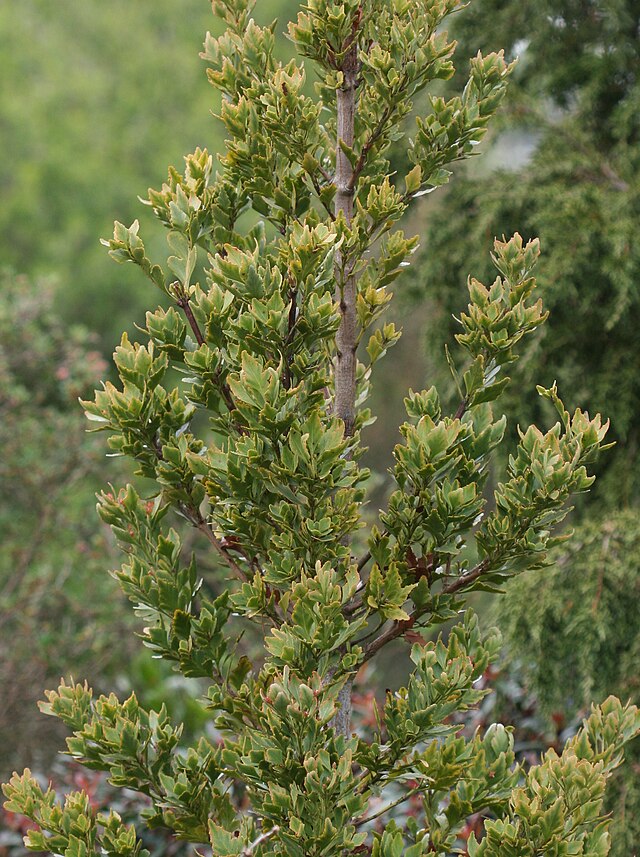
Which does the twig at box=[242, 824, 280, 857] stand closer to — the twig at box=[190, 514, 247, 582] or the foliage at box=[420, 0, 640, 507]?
the twig at box=[190, 514, 247, 582]

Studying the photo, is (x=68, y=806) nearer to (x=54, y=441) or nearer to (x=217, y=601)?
(x=217, y=601)

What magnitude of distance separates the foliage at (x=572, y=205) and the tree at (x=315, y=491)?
183 cm

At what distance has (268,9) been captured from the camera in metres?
14.9

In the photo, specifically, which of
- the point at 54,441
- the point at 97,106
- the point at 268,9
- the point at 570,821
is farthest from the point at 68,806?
the point at 268,9

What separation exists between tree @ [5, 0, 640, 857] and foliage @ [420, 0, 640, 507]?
1833 mm

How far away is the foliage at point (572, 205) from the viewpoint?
3.90 meters

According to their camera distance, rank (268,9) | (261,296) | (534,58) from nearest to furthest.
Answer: (261,296) → (534,58) → (268,9)

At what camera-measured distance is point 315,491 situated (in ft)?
6.17

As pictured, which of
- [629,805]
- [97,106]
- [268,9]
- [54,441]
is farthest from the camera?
[268,9]

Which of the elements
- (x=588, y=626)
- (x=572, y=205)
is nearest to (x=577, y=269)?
(x=572, y=205)

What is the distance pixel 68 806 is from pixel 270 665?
55 centimetres

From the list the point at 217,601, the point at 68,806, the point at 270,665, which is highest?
the point at 217,601

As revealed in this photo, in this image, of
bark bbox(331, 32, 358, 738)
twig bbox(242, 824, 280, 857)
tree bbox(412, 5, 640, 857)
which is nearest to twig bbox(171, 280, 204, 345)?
bark bbox(331, 32, 358, 738)

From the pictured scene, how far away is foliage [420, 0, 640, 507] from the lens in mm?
3898
